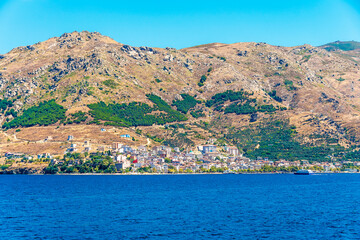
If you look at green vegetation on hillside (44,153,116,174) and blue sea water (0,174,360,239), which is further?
green vegetation on hillside (44,153,116,174)

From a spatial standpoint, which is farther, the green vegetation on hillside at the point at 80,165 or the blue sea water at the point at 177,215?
the green vegetation on hillside at the point at 80,165

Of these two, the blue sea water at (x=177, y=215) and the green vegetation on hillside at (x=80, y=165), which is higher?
the green vegetation on hillside at (x=80, y=165)

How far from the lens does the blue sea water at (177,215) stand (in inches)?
2443

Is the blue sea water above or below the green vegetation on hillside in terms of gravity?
below

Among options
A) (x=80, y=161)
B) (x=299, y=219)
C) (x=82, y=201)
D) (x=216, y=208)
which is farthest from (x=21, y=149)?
(x=299, y=219)

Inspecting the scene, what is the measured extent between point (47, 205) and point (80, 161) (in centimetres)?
9214

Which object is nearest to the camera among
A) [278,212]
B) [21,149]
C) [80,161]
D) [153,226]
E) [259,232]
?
[259,232]

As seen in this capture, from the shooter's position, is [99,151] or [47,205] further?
[99,151]

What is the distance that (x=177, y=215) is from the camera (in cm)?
7712

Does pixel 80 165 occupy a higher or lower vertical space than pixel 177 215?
higher

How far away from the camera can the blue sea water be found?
2443 inches

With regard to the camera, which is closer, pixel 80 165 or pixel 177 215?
pixel 177 215

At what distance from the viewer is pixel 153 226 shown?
220 feet

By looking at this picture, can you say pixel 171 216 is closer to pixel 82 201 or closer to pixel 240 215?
pixel 240 215
